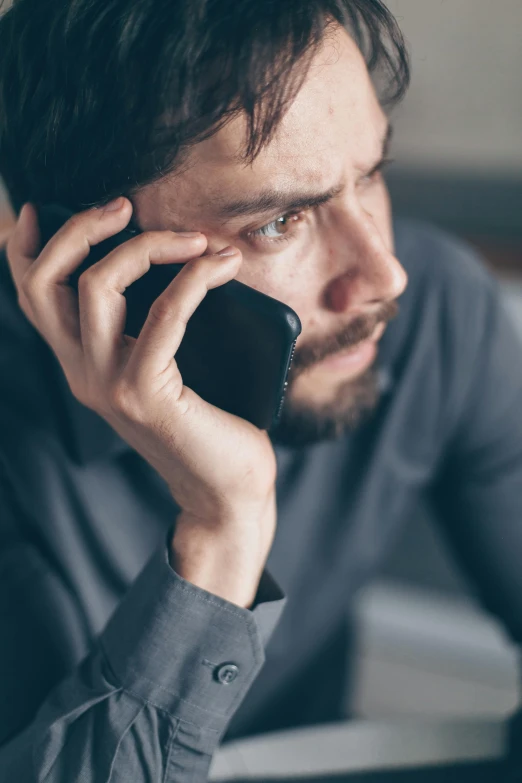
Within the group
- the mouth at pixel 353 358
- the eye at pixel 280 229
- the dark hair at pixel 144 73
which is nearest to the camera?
the dark hair at pixel 144 73

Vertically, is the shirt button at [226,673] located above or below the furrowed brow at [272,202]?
below

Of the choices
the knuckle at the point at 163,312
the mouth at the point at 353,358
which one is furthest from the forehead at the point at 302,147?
the mouth at the point at 353,358

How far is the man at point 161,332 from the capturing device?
63 centimetres

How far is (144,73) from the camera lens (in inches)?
24.4

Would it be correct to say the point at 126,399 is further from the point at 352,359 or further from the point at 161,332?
the point at 352,359

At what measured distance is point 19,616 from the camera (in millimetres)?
776

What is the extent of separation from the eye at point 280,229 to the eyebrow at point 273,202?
0.03 metres

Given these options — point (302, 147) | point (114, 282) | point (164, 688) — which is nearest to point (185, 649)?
point (164, 688)

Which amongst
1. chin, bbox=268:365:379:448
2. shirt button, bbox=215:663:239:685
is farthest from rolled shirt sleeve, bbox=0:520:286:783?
chin, bbox=268:365:379:448

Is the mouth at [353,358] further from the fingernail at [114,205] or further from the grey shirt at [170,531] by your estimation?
the fingernail at [114,205]

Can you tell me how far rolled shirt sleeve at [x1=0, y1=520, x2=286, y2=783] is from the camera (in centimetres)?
67

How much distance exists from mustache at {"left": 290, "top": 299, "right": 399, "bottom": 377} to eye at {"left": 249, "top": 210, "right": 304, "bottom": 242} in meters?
0.13

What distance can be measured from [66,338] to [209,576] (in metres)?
0.29

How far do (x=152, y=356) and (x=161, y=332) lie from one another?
25 millimetres
